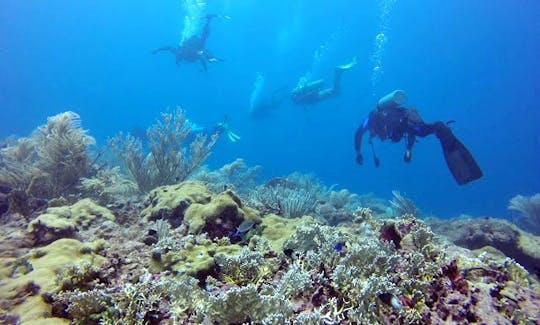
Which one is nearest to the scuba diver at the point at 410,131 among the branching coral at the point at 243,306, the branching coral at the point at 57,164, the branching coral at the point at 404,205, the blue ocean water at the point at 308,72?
the branching coral at the point at 404,205

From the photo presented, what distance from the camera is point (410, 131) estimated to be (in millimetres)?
8266

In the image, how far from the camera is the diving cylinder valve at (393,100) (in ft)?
A: 28.2

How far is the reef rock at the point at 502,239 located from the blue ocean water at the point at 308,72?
66.7 m

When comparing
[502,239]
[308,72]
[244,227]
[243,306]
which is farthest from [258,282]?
[308,72]

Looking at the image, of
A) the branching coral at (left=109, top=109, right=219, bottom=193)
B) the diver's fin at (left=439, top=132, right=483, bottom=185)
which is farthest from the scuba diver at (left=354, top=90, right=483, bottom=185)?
the branching coral at (left=109, top=109, right=219, bottom=193)

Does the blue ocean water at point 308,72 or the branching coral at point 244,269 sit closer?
the branching coral at point 244,269

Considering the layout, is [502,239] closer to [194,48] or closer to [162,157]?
[162,157]

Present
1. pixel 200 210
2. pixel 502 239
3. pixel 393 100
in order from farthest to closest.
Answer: pixel 393 100 < pixel 502 239 < pixel 200 210

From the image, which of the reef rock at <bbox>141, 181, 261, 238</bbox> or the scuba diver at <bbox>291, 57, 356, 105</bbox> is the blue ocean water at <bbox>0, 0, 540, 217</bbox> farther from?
the reef rock at <bbox>141, 181, 261, 238</bbox>

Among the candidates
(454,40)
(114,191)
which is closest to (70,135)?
(114,191)

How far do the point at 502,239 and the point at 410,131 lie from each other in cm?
301

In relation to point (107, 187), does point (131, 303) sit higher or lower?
lower

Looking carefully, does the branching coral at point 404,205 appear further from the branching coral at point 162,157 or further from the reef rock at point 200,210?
the reef rock at point 200,210

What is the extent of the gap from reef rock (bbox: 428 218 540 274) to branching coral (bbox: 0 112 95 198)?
27.9 feet
